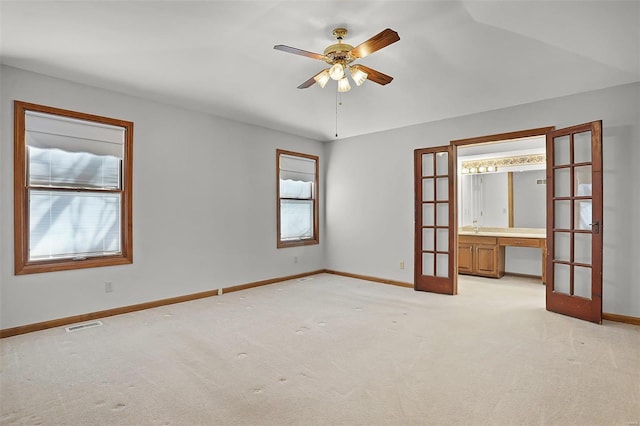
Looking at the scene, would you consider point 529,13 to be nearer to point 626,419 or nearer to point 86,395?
point 626,419

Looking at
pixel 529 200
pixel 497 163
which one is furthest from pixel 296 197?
pixel 529 200

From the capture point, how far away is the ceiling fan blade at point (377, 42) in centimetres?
253

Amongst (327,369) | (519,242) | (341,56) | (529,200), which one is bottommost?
(327,369)

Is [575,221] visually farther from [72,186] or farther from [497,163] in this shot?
[72,186]

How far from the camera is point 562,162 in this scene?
427 cm

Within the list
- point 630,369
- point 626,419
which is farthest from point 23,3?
point 630,369

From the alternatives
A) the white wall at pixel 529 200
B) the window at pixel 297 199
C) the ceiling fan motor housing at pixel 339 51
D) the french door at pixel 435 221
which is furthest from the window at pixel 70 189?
the white wall at pixel 529 200

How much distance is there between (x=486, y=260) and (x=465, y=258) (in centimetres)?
39

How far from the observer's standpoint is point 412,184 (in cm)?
565

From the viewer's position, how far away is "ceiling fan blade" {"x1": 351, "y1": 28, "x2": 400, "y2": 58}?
8.29ft

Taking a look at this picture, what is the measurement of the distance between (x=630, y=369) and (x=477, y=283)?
334 cm

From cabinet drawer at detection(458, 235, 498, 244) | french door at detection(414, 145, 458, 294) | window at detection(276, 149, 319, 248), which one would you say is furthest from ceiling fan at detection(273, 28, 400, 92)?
cabinet drawer at detection(458, 235, 498, 244)

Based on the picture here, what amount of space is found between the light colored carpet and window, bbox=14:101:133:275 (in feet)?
2.66

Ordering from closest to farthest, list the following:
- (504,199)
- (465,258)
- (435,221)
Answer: (435,221)
(465,258)
(504,199)
